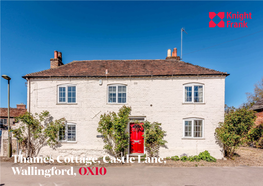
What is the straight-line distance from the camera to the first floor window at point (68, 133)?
9.83 metres

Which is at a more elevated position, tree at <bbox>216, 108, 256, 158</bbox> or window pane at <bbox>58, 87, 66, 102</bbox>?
window pane at <bbox>58, 87, 66, 102</bbox>

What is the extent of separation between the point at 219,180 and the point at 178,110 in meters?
4.47

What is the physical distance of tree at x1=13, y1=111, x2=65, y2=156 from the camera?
9.43m

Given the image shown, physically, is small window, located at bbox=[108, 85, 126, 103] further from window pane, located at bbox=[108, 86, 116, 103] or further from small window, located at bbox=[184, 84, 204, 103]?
small window, located at bbox=[184, 84, 204, 103]

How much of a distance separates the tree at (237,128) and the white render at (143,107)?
56cm

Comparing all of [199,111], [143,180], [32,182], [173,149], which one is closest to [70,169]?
[32,182]

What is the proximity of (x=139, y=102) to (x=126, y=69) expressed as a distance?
2.93 meters

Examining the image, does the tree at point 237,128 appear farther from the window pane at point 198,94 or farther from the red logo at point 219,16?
the red logo at point 219,16

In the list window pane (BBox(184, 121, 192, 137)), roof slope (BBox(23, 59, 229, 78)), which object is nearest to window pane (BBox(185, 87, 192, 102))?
roof slope (BBox(23, 59, 229, 78))

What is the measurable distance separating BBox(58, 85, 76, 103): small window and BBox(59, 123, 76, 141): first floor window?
6.11ft

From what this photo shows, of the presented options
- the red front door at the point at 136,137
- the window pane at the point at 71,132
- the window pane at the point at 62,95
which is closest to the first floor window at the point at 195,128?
the red front door at the point at 136,137

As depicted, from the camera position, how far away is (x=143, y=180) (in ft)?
21.6

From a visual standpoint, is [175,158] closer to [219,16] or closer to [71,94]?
[71,94]

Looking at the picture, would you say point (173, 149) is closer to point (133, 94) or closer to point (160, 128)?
point (160, 128)
